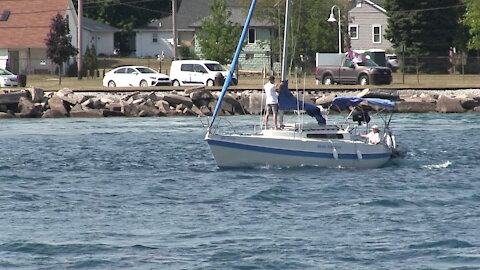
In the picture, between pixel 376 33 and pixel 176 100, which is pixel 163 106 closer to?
pixel 176 100

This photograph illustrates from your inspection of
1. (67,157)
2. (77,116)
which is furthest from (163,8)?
(67,157)

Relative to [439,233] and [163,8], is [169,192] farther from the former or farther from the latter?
[163,8]

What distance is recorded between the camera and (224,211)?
25.2 meters

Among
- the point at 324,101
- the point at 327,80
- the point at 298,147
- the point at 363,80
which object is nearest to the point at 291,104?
the point at 298,147

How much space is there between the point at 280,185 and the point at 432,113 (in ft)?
91.7

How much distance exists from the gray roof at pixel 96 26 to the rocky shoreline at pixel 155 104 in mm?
44960

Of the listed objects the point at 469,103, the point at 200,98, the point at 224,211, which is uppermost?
the point at 200,98

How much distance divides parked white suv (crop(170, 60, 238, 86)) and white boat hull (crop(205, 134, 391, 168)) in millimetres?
34108

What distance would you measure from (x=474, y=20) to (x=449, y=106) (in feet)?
89.9

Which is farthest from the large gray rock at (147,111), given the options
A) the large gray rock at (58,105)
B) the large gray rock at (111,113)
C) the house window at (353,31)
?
the house window at (353,31)

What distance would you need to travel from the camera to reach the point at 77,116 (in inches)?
2154

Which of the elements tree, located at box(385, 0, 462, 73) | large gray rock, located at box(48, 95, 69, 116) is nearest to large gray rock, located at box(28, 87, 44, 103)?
large gray rock, located at box(48, 95, 69, 116)

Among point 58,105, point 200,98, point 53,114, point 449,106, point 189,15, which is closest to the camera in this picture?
point 53,114

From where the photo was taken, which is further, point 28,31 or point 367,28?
point 367,28
